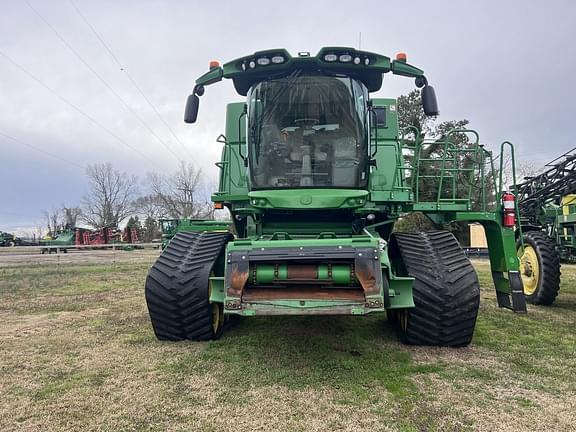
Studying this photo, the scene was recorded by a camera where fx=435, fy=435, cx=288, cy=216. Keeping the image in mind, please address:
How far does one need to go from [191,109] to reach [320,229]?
6.70 ft

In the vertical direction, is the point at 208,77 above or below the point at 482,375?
above

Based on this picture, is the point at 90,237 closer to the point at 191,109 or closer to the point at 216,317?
the point at 191,109

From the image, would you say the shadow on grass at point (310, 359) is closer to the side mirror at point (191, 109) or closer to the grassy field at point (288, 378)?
the grassy field at point (288, 378)

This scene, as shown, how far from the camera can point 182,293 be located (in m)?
4.43

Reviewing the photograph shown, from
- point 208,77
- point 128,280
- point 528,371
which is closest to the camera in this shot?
Result: point 528,371

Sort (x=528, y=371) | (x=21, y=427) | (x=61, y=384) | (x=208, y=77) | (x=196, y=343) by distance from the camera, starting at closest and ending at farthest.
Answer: (x=21, y=427) → (x=61, y=384) → (x=528, y=371) → (x=196, y=343) → (x=208, y=77)

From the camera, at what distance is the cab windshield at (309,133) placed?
15.3 ft

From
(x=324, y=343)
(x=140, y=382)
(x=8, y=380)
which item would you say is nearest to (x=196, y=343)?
(x=140, y=382)

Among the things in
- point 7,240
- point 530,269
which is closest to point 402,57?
point 530,269

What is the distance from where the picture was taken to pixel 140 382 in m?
3.60

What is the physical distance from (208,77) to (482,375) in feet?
13.5

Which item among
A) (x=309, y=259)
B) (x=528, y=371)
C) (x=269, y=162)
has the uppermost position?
(x=269, y=162)

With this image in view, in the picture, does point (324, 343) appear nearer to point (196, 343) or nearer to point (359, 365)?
point (359, 365)

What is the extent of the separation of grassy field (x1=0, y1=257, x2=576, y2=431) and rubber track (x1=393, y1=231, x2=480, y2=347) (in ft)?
0.55
